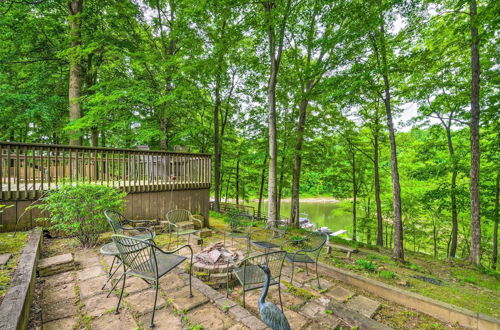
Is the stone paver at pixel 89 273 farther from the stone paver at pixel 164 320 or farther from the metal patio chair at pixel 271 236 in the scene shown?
the metal patio chair at pixel 271 236

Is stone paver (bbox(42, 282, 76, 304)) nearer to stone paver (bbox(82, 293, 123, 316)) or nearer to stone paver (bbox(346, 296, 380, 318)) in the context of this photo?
stone paver (bbox(82, 293, 123, 316))

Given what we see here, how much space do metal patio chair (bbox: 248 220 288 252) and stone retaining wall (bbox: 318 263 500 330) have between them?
124 cm

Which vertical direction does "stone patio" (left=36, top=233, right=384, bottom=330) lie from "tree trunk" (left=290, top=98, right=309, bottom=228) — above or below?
below

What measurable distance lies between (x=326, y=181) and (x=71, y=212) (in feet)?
37.7

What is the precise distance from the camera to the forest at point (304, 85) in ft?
17.7

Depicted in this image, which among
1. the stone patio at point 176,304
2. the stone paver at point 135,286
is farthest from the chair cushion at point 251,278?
the stone paver at point 135,286

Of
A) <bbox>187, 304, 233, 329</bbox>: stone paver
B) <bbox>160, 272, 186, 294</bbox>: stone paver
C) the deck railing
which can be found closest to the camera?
<bbox>187, 304, 233, 329</bbox>: stone paver

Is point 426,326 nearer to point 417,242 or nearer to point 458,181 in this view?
point 458,181

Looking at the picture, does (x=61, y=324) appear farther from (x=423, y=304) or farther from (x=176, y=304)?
(x=423, y=304)

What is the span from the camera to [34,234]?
3.85 metres

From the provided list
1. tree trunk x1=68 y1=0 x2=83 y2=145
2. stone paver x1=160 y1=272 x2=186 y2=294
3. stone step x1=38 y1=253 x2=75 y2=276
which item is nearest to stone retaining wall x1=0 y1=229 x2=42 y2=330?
stone step x1=38 y1=253 x2=75 y2=276

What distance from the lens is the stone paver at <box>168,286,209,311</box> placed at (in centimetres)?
237

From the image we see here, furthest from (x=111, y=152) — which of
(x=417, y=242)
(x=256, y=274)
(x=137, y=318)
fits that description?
(x=417, y=242)

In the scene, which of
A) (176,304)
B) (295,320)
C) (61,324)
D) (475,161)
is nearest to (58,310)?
(61,324)
